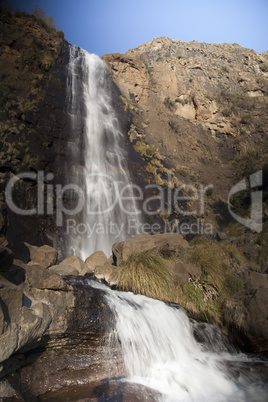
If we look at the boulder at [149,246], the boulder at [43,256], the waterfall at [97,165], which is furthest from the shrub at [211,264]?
the waterfall at [97,165]

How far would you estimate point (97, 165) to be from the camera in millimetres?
16297

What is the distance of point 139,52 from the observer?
37.2 meters

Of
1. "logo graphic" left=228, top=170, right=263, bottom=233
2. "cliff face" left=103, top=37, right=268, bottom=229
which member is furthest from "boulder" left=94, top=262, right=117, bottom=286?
"cliff face" left=103, top=37, right=268, bottom=229

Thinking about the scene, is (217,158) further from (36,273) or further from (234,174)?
(36,273)

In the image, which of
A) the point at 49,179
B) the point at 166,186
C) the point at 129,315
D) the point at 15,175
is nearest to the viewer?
the point at 129,315

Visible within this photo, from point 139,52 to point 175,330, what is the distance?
131ft

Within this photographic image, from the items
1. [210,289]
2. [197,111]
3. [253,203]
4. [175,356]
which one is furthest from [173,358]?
[197,111]

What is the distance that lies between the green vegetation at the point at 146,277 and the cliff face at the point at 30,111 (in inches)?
121

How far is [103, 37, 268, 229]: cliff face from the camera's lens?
72.4ft

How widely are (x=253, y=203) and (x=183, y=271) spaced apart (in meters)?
11.8

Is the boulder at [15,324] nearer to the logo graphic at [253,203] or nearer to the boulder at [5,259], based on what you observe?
the boulder at [5,259]

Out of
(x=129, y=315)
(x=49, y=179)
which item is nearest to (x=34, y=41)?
(x=49, y=179)

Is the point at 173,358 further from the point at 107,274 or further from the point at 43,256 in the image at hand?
the point at 43,256

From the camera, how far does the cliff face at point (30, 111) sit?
36.5 feet
